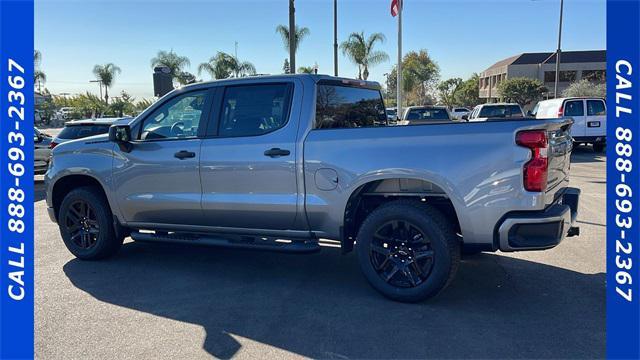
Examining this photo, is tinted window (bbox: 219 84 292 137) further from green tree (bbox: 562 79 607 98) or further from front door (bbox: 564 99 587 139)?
green tree (bbox: 562 79 607 98)

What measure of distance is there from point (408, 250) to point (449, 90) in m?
85.2

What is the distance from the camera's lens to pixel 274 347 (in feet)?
11.8

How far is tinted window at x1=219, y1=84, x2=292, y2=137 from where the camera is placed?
4.79m

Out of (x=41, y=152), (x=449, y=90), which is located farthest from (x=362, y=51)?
(x=449, y=90)

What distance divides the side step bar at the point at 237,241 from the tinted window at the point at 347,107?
44.0 inches

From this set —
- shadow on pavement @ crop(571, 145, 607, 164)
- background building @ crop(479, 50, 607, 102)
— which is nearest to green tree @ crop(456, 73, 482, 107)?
background building @ crop(479, 50, 607, 102)

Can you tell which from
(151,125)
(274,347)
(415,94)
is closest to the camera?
(274,347)

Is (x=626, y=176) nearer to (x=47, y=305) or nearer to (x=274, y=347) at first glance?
(x=274, y=347)

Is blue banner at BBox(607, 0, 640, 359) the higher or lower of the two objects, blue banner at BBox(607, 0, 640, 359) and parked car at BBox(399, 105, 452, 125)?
the lower

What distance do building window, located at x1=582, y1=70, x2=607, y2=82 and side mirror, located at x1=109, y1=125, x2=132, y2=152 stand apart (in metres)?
59.0

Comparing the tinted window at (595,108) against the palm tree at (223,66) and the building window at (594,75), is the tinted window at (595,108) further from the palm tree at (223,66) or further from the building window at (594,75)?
the building window at (594,75)

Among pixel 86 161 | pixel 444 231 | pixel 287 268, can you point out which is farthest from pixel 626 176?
pixel 86 161

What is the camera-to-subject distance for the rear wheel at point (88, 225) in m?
5.66

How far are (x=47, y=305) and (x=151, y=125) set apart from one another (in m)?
2.02
